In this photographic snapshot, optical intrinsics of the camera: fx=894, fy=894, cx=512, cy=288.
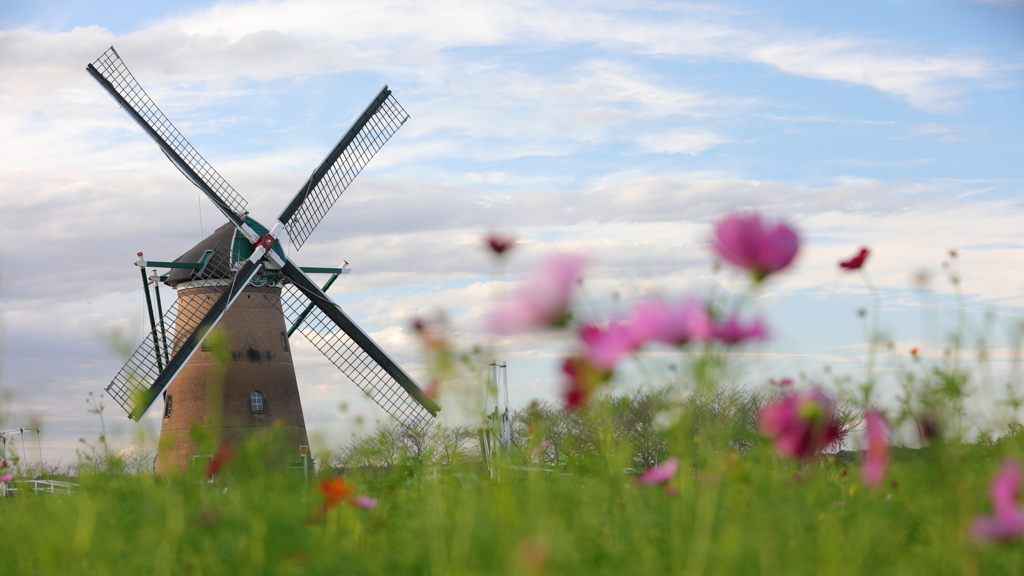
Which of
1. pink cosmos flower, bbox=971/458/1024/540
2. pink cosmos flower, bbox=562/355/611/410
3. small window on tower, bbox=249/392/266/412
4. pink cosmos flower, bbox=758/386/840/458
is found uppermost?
pink cosmos flower, bbox=562/355/611/410

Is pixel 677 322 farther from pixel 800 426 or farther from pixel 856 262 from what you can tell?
pixel 856 262

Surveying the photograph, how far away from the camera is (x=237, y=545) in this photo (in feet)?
11.3

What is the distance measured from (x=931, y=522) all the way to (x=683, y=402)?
4.61 ft

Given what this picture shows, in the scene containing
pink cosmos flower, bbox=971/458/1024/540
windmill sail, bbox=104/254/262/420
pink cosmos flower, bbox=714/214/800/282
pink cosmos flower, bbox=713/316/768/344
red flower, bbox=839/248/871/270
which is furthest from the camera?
windmill sail, bbox=104/254/262/420

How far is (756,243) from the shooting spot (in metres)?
2.13

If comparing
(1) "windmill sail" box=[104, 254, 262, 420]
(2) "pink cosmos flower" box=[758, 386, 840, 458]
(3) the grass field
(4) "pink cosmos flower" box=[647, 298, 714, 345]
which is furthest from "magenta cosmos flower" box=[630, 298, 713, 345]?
(1) "windmill sail" box=[104, 254, 262, 420]

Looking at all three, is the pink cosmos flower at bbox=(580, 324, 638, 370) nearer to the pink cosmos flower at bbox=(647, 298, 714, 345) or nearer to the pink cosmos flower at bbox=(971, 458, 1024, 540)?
the pink cosmos flower at bbox=(647, 298, 714, 345)

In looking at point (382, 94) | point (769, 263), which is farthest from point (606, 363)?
point (382, 94)

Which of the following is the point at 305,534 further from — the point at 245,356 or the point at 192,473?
the point at 245,356

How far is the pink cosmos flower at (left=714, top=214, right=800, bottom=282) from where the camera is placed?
83.7 inches

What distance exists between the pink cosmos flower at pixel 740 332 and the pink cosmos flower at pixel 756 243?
0.54ft

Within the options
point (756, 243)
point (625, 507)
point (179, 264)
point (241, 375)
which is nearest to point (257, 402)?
point (241, 375)

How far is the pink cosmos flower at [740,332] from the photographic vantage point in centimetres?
224

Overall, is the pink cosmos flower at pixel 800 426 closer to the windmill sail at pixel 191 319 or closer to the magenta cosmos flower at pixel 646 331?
the magenta cosmos flower at pixel 646 331
